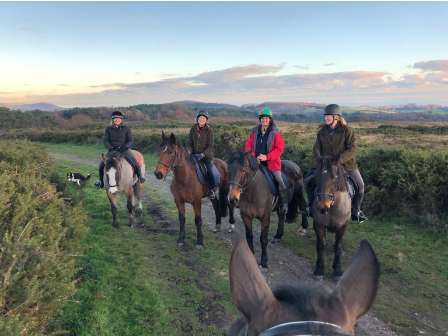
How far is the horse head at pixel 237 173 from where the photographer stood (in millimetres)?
5016

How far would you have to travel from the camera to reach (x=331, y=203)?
4777mm

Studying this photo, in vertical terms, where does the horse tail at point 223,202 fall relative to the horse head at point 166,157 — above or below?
below

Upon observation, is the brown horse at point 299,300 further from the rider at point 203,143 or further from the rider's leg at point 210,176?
the rider at point 203,143

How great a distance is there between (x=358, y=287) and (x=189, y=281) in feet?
13.2

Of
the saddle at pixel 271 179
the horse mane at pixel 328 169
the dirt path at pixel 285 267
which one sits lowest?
the dirt path at pixel 285 267

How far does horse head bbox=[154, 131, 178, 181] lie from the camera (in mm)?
6033

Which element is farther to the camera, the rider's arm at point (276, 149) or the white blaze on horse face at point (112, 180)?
the white blaze on horse face at point (112, 180)

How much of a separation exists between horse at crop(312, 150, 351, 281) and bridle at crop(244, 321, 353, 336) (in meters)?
3.58

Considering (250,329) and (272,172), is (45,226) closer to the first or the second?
(250,329)

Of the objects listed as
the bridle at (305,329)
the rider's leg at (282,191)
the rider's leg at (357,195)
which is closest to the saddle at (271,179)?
the rider's leg at (282,191)

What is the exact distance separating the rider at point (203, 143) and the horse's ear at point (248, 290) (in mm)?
5249

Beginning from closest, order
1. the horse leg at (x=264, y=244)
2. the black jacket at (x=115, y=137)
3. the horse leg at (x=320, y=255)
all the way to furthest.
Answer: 1. the horse leg at (x=320, y=255)
2. the horse leg at (x=264, y=244)
3. the black jacket at (x=115, y=137)

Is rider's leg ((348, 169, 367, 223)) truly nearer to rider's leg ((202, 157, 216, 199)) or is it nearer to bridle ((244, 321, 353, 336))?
rider's leg ((202, 157, 216, 199))

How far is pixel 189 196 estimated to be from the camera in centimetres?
646
